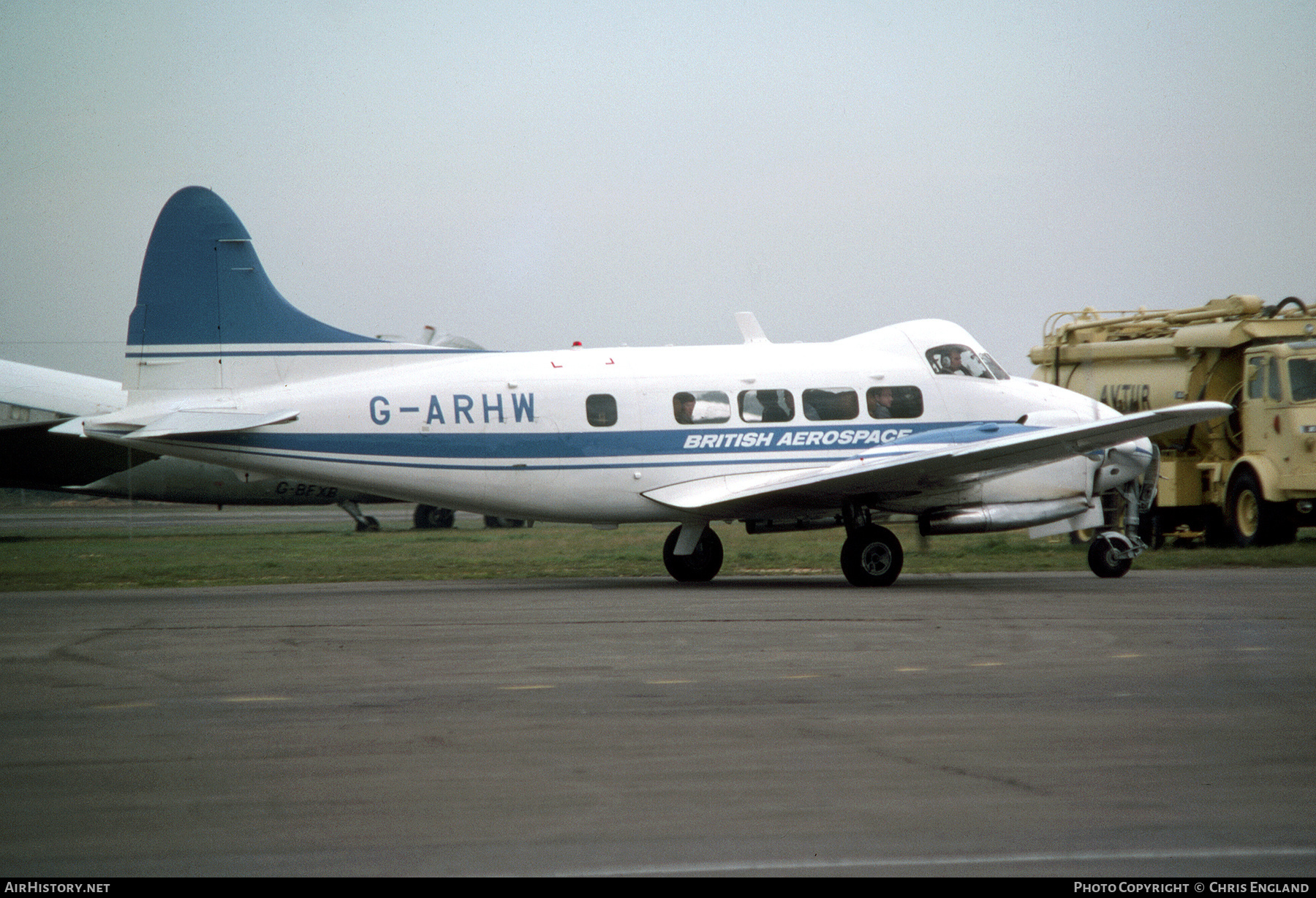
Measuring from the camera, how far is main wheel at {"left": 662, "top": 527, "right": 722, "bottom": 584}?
699 inches

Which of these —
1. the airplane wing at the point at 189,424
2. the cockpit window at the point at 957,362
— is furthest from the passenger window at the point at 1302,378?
the airplane wing at the point at 189,424

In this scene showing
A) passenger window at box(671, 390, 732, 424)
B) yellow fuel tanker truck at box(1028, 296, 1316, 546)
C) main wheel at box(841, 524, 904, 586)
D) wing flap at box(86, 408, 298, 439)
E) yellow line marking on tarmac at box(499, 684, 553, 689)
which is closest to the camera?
yellow line marking on tarmac at box(499, 684, 553, 689)

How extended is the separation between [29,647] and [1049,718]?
899 cm

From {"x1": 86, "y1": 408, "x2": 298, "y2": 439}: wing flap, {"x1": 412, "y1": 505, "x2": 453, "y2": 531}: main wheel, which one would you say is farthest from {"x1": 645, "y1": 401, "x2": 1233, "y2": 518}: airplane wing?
{"x1": 412, "y1": 505, "x2": 453, "y2": 531}: main wheel

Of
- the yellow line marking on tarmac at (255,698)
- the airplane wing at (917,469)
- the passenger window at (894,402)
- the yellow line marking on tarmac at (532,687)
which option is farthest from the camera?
the passenger window at (894,402)

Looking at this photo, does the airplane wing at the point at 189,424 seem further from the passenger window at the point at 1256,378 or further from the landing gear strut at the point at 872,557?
the passenger window at the point at 1256,378

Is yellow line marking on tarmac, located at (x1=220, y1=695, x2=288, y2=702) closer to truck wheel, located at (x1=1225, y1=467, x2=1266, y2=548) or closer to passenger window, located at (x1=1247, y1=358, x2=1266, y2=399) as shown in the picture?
truck wheel, located at (x1=1225, y1=467, x2=1266, y2=548)

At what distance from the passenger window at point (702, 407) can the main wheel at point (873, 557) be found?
2493 millimetres

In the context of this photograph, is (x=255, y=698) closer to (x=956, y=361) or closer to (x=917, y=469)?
(x=917, y=469)

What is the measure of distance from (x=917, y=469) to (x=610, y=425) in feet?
13.9

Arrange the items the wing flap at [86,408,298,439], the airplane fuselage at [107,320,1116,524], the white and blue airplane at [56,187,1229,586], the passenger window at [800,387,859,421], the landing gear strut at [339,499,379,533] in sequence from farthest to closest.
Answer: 1. the landing gear strut at [339,499,379,533]
2. the passenger window at [800,387,859,421]
3. the airplane fuselage at [107,320,1116,524]
4. the white and blue airplane at [56,187,1229,586]
5. the wing flap at [86,408,298,439]

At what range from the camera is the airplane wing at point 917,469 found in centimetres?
1478

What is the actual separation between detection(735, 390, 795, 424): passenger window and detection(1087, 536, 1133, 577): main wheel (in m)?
4.77

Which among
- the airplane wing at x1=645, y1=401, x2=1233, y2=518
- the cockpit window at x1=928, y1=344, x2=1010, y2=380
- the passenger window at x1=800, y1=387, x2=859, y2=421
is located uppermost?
the cockpit window at x1=928, y1=344, x2=1010, y2=380
